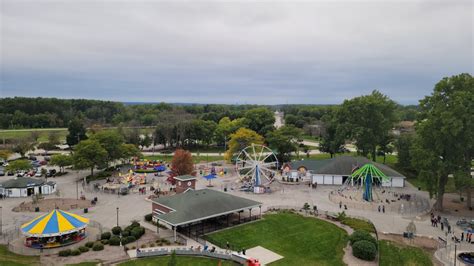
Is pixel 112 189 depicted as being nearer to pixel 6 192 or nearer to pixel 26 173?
pixel 6 192

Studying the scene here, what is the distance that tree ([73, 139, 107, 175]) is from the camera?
198ft

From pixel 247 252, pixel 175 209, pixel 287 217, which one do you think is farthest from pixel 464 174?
pixel 175 209

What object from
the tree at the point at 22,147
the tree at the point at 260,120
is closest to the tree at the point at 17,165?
the tree at the point at 22,147

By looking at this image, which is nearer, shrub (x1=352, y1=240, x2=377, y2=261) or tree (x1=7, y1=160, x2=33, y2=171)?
shrub (x1=352, y1=240, x2=377, y2=261)

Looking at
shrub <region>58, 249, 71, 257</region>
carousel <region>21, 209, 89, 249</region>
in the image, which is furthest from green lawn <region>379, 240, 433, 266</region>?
carousel <region>21, 209, 89, 249</region>

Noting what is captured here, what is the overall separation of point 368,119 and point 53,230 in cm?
5917

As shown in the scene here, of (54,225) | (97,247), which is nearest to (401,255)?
(97,247)

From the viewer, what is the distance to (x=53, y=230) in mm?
33281

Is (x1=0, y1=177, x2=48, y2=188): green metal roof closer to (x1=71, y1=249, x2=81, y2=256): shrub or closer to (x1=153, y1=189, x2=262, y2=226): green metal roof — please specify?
(x1=153, y1=189, x2=262, y2=226): green metal roof

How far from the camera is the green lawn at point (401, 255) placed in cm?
3023

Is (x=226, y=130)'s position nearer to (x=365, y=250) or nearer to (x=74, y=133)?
(x=74, y=133)

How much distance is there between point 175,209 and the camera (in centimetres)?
3722

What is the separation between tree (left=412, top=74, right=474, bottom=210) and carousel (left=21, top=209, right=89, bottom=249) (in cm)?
3945

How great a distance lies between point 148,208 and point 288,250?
829 inches
